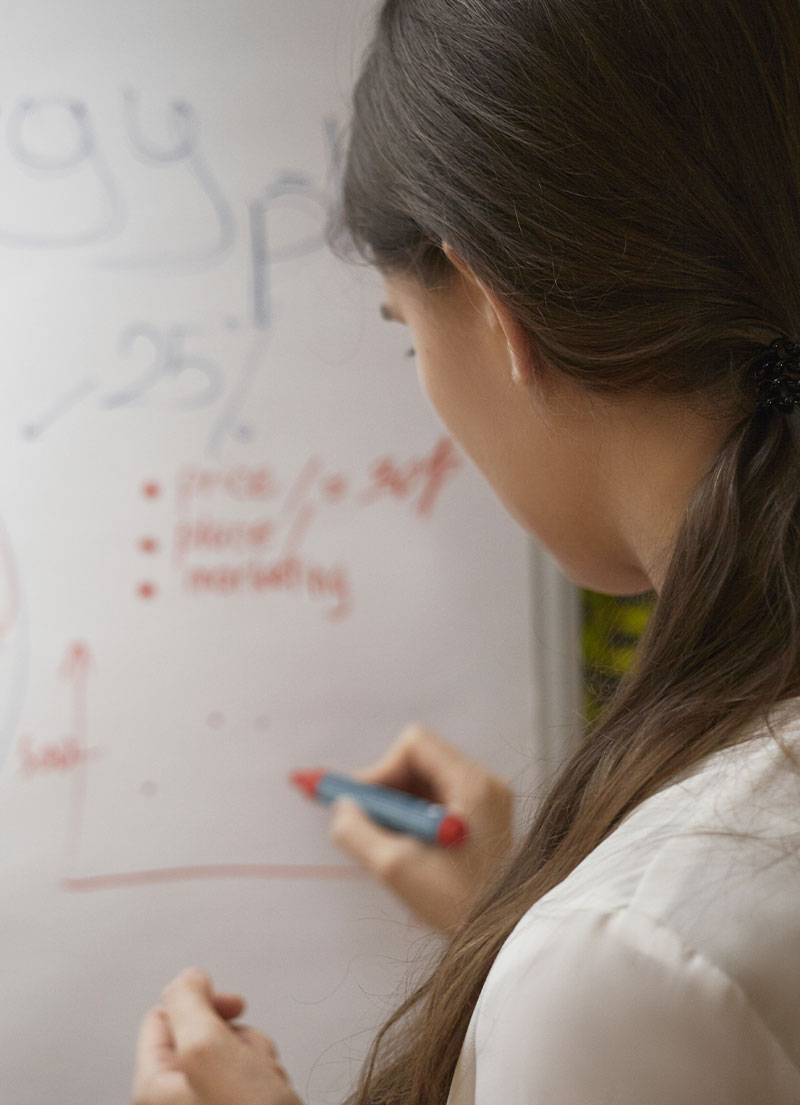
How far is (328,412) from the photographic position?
0.72 m

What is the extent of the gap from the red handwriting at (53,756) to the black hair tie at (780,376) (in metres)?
0.48

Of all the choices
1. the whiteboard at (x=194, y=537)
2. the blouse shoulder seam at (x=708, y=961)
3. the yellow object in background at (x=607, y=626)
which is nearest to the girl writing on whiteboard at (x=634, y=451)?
the blouse shoulder seam at (x=708, y=961)

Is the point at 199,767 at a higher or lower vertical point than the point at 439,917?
higher

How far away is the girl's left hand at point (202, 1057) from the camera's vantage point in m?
0.49

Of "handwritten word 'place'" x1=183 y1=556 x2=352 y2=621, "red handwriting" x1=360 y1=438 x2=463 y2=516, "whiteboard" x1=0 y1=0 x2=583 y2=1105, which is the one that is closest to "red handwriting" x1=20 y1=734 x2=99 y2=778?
"whiteboard" x1=0 y1=0 x2=583 y2=1105

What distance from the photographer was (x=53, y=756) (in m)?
0.65

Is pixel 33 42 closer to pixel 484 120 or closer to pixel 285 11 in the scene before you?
pixel 285 11

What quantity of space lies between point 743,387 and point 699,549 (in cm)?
7

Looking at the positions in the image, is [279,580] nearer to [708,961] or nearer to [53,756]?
[53,756]

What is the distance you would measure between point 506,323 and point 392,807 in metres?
0.40

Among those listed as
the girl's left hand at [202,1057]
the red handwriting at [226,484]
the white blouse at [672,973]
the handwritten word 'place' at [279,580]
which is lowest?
the girl's left hand at [202,1057]

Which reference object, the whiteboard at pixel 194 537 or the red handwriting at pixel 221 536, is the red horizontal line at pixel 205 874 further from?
the red handwriting at pixel 221 536

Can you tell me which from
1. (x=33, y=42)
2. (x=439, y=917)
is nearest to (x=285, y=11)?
(x=33, y=42)

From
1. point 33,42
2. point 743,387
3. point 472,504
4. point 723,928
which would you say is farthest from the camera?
point 472,504
